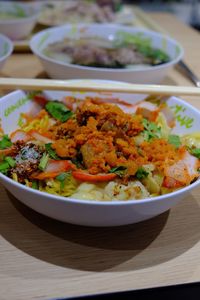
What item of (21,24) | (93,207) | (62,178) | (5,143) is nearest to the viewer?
(93,207)

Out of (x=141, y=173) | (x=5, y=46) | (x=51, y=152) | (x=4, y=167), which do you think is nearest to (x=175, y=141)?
(x=141, y=173)

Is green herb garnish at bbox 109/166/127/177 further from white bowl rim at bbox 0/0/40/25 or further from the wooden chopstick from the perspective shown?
white bowl rim at bbox 0/0/40/25

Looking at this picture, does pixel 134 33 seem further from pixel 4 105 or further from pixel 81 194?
pixel 81 194

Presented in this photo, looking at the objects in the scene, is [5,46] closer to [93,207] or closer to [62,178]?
[62,178]

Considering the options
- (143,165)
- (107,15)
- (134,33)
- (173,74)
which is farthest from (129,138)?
(107,15)

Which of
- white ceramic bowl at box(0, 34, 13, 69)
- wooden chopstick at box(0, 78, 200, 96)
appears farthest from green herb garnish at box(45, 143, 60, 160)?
white ceramic bowl at box(0, 34, 13, 69)

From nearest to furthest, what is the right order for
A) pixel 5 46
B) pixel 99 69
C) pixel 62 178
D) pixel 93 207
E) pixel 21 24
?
pixel 93 207, pixel 62 178, pixel 99 69, pixel 5 46, pixel 21 24

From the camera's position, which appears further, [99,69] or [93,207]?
[99,69]

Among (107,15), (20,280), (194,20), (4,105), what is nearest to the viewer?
(20,280)

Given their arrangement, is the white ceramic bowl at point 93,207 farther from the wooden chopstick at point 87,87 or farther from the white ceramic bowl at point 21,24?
the white ceramic bowl at point 21,24
